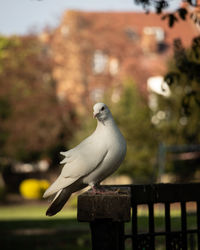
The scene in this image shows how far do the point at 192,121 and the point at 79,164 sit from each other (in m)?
26.2

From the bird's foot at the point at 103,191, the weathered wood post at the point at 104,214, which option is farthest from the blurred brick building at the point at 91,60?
the weathered wood post at the point at 104,214

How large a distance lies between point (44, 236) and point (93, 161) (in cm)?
1240

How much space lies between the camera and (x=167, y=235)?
4.64 m

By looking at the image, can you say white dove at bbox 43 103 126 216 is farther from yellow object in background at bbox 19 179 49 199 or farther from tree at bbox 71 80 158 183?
yellow object in background at bbox 19 179 49 199

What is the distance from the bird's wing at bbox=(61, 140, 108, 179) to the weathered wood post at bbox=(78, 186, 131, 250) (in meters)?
0.28

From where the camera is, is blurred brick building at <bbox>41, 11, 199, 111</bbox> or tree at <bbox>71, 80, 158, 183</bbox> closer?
tree at <bbox>71, 80, 158, 183</bbox>

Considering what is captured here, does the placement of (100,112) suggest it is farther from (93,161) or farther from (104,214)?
(104,214)

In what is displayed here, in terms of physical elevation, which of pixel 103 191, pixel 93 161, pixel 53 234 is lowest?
pixel 53 234

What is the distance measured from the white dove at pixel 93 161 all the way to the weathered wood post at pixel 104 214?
0.61 ft

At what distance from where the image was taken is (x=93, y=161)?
4.57 meters

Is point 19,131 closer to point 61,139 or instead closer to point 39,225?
point 61,139

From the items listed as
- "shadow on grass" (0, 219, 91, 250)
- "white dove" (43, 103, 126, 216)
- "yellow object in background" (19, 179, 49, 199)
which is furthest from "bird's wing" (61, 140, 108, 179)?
"yellow object in background" (19, 179, 49, 199)

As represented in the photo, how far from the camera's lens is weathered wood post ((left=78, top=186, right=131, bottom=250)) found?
14.0 feet

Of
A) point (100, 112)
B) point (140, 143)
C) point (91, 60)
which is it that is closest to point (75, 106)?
point (91, 60)
